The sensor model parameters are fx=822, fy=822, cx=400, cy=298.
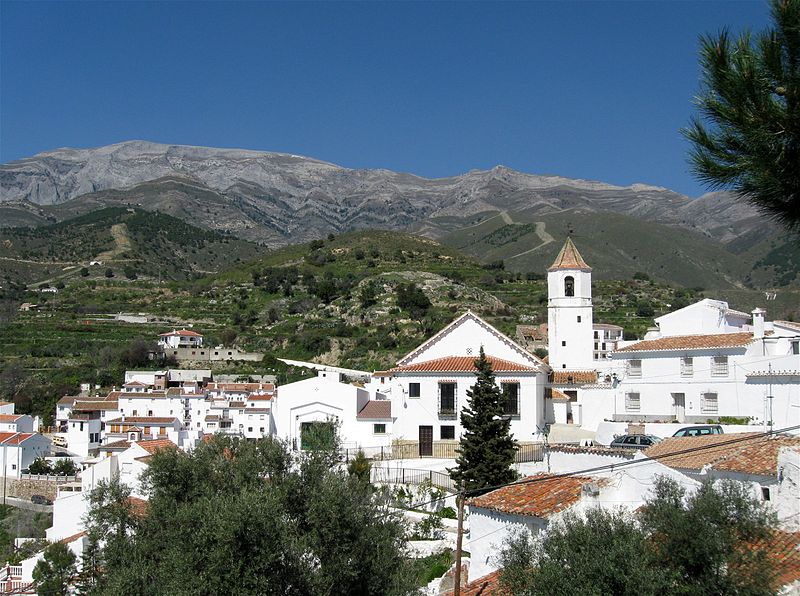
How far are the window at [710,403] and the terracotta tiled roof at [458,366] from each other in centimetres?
764

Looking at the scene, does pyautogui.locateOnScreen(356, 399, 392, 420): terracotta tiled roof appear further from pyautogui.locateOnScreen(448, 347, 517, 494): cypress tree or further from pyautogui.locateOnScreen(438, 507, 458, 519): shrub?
pyautogui.locateOnScreen(438, 507, 458, 519): shrub

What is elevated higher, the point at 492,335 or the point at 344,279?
the point at 344,279

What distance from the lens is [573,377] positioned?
39562mm

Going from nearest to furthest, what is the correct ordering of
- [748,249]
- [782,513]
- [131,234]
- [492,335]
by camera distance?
[782,513]
[492,335]
[131,234]
[748,249]

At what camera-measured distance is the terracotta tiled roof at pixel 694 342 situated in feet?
94.7

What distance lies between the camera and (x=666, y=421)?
1166 inches

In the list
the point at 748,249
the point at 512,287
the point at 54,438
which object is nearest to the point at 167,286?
the point at 512,287

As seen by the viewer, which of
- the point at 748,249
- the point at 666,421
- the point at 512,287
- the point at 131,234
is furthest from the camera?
the point at 748,249

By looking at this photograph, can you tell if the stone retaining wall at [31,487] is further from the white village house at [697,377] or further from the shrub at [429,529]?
the shrub at [429,529]

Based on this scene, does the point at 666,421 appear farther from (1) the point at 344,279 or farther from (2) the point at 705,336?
(1) the point at 344,279

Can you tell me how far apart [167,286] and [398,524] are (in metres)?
109

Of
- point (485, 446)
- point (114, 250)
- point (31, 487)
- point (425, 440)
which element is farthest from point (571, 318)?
point (114, 250)

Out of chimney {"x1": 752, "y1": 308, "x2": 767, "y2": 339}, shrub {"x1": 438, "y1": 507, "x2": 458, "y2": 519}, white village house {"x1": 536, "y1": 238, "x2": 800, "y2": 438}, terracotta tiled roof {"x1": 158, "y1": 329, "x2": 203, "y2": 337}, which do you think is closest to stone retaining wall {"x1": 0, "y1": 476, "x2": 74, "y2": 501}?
terracotta tiled roof {"x1": 158, "y1": 329, "x2": 203, "y2": 337}

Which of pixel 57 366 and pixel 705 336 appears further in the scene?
pixel 57 366
